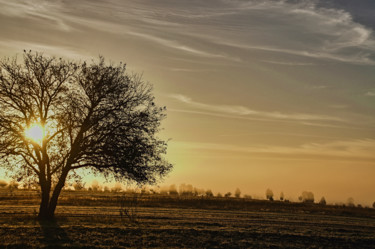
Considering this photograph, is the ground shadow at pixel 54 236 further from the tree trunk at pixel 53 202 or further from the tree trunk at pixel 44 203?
the tree trunk at pixel 44 203

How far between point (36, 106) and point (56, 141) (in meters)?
3.47

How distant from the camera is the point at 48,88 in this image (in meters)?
33.9

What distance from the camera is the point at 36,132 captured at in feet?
110

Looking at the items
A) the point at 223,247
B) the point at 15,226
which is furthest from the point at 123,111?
the point at 223,247

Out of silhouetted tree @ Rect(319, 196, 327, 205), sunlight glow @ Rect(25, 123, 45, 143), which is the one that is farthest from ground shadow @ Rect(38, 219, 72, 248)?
silhouetted tree @ Rect(319, 196, 327, 205)

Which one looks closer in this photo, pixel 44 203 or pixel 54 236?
pixel 54 236

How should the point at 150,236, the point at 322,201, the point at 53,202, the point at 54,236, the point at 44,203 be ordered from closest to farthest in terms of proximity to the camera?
the point at 54,236 < the point at 150,236 < the point at 44,203 < the point at 53,202 < the point at 322,201

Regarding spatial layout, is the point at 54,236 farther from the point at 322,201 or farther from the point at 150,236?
the point at 322,201

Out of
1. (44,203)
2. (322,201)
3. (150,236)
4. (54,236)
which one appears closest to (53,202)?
(44,203)

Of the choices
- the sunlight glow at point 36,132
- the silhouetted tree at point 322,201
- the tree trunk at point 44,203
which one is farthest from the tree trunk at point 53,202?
the silhouetted tree at point 322,201

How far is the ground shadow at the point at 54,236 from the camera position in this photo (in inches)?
879

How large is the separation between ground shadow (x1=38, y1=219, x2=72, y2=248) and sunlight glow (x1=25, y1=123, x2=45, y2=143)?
25.5ft

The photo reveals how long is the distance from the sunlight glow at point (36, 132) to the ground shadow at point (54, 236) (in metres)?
7.78

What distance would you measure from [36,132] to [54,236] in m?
12.2
